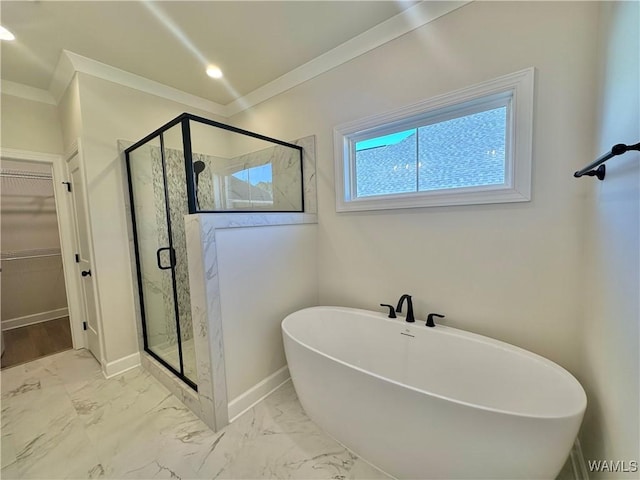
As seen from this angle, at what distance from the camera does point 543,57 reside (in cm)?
137

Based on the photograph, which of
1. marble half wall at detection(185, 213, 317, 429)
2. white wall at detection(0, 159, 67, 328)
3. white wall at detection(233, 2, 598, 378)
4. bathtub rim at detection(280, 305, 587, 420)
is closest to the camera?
bathtub rim at detection(280, 305, 587, 420)

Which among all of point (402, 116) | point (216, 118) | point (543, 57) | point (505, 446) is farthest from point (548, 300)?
point (216, 118)

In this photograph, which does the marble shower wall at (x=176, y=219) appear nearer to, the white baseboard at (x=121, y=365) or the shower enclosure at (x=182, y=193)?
the shower enclosure at (x=182, y=193)

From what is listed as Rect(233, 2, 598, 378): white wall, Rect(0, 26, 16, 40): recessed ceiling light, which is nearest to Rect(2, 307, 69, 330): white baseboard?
Rect(0, 26, 16, 40): recessed ceiling light

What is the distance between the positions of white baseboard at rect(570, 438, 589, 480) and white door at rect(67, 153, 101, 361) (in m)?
3.51

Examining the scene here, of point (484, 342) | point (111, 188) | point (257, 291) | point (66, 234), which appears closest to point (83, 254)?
point (66, 234)

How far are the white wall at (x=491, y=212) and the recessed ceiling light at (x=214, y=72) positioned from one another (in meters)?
0.97

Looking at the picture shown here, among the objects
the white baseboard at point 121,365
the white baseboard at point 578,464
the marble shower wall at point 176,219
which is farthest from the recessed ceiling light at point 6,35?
the white baseboard at point 578,464

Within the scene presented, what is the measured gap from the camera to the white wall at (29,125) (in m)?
2.31

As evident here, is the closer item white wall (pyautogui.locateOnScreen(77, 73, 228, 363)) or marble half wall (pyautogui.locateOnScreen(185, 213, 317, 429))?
marble half wall (pyautogui.locateOnScreen(185, 213, 317, 429))

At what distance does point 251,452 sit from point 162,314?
144cm

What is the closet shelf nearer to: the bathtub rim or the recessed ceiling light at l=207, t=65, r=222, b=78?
the recessed ceiling light at l=207, t=65, r=222, b=78

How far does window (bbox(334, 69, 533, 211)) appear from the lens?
4.83ft
